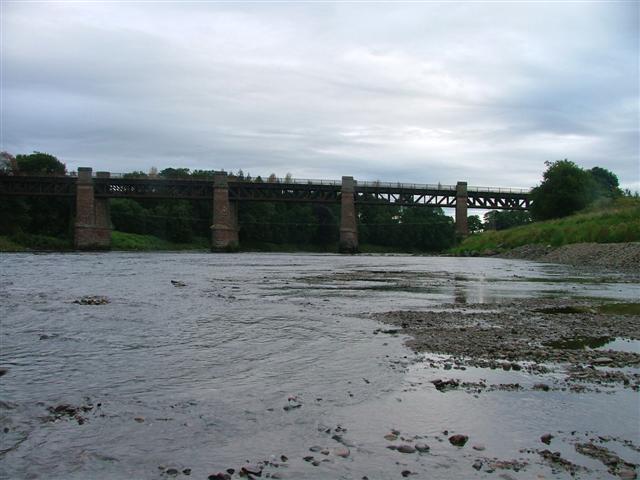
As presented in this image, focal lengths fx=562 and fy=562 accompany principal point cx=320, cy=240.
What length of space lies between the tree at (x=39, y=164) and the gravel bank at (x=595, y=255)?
94881 millimetres

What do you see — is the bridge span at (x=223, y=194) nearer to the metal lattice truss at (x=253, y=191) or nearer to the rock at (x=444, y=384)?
the metal lattice truss at (x=253, y=191)

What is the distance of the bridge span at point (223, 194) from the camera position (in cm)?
9525

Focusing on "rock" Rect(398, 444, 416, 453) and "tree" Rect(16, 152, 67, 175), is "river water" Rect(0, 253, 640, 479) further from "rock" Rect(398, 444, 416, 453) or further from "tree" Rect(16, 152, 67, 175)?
"tree" Rect(16, 152, 67, 175)

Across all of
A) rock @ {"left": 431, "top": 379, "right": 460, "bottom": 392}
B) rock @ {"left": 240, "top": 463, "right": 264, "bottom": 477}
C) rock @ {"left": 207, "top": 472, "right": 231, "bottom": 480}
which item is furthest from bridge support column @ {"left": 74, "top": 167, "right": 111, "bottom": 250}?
rock @ {"left": 207, "top": 472, "right": 231, "bottom": 480}

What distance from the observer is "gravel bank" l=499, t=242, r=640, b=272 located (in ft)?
115

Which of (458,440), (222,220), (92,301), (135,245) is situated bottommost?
(135,245)

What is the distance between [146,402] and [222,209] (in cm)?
9908

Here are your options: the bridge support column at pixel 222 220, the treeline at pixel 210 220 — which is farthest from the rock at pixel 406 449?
the bridge support column at pixel 222 220

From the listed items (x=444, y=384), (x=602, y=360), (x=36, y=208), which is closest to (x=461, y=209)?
(x=36, y=208)

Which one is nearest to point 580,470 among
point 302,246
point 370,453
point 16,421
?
point 370,453

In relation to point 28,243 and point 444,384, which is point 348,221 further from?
point 444,384

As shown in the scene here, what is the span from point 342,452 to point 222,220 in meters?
100

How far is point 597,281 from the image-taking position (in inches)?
966

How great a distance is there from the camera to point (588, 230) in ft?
155
